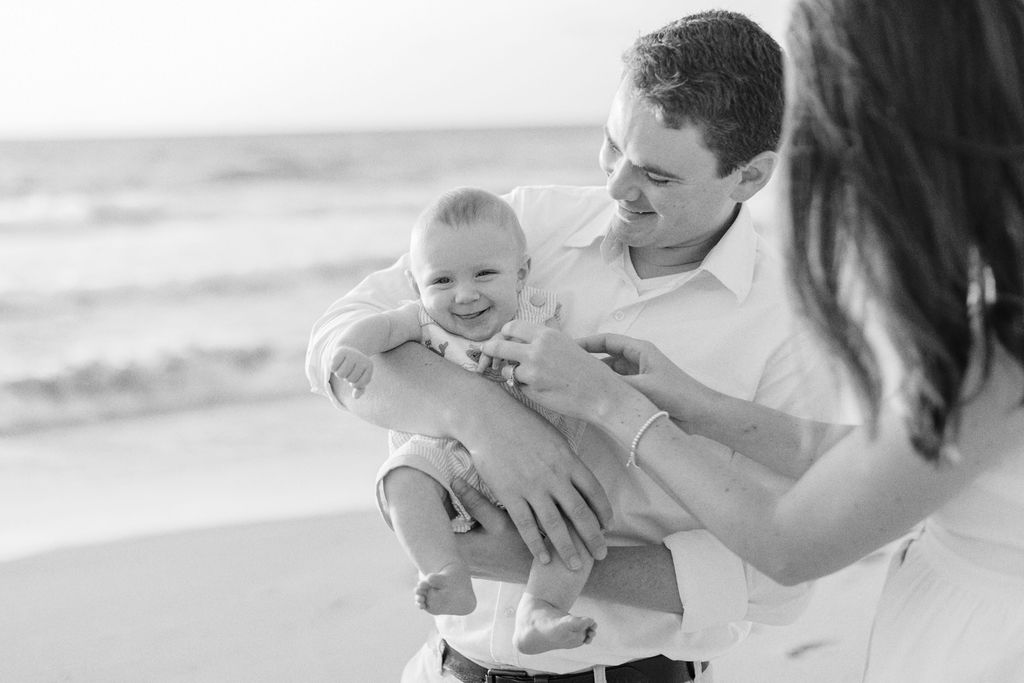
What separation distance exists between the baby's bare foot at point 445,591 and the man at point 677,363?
84 mm

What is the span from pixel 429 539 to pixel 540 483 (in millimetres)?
248

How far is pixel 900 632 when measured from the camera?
5.72ft

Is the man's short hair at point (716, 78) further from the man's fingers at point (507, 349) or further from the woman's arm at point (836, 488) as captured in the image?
the woman's arm at point (836, 488)

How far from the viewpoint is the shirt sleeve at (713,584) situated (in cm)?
196

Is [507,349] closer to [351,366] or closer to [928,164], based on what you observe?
[351,366]

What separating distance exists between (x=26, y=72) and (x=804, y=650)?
58.0 ft

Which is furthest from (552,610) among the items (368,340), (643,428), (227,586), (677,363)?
(227,586)

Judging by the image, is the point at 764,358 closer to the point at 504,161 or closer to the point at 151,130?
the point at 151,130

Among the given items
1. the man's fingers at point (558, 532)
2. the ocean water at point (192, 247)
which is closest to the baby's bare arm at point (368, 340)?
the man's fingers at point (558, 532)

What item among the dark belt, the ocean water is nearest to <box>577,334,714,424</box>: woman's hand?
the dark belt

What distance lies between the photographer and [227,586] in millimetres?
4078

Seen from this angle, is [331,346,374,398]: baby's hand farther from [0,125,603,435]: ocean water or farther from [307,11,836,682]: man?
[0,125,603,435]: ocean water

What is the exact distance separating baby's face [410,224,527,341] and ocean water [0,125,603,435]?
4.73 m

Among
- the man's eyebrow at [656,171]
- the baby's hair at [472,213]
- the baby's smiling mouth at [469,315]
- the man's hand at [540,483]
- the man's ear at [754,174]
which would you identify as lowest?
the man's hand at [540,483]
